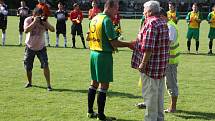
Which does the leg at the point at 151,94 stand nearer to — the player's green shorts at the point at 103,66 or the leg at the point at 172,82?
the player's green shorts at the point at 103,66

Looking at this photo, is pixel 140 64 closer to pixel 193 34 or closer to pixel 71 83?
pixel 71 83

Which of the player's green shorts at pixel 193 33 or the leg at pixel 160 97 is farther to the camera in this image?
the player's green shorts at pixel 193 33

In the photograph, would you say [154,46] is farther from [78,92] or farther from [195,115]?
[78,92]

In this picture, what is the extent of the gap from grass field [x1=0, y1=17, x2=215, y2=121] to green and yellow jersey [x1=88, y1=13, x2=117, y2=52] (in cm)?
135

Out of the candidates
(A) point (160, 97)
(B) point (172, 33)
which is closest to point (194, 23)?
(B) point (172, 33)

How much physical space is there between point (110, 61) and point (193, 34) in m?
12.0

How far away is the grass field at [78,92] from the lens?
8633 millimetres

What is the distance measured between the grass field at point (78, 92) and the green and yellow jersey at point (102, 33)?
1.35m

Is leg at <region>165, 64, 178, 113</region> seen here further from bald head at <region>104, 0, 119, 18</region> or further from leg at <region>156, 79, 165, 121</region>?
bald head at <region>104, 0, 119, 18</region>

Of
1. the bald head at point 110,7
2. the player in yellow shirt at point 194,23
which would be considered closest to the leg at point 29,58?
the bald head at point 110,7

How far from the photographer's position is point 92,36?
320 inches

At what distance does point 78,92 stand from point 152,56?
3.86m

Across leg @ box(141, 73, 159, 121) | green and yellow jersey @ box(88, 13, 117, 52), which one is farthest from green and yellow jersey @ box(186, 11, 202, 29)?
leg @ box(141, 73, 159, 121)

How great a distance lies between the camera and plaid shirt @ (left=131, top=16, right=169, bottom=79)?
6.99 m
